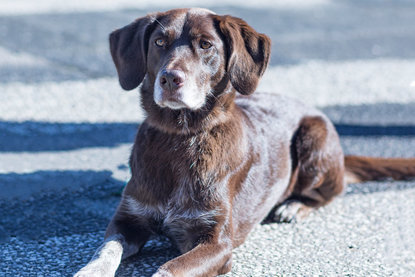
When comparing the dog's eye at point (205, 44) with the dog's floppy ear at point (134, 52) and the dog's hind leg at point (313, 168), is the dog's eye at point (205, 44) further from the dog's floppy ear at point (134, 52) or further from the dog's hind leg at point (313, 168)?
the dog's hind leg at point (313, 168)

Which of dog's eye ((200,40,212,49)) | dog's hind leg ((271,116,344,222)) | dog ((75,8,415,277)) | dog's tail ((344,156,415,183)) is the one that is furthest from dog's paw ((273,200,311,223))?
dog's eye ((200,40,212,49))

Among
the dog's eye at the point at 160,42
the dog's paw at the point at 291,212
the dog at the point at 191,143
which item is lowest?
the dog's paw at the point at 291,212

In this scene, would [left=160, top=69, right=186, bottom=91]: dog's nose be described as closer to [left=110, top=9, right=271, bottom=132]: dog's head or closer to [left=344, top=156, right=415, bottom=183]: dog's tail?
[left=110, top=9, right=271, bottom=132]: dog's head

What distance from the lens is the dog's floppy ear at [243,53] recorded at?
366cm

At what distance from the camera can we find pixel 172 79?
3.33 metres

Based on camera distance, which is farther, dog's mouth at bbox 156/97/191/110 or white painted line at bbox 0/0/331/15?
white painted line at bbox 0/0/331/15

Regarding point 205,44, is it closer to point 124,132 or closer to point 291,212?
point 291,212

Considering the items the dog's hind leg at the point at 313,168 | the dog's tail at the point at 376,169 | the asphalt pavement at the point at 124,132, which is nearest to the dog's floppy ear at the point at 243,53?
the dog's hind leg at the point at 313,168

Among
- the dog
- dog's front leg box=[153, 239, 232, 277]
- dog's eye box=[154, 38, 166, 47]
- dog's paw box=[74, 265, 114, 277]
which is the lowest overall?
dog's paw box=[74, 265, 114, 277]

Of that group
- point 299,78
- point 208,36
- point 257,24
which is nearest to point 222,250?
point 208,36

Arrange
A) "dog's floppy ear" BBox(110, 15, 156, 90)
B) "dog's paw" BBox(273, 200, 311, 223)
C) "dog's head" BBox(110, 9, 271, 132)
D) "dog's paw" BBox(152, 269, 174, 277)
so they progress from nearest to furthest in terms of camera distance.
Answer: "dog's paw" BBox(152, 269, 174, 277), "dog's head" BBox(110, 9, 271, 132), "dog's floppy ear" BBox(110, 15, 156, 90), "dog's paw" BBox(273, 200, 311, 223)

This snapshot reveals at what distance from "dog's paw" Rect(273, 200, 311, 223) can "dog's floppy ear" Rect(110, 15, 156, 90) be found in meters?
1.46

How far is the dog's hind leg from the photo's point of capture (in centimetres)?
454

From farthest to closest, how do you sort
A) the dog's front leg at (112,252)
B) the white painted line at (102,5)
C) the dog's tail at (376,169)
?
the white painted line at (102,5) < the dog's tail at (376,169) < the dog's front leg at (112,252)
